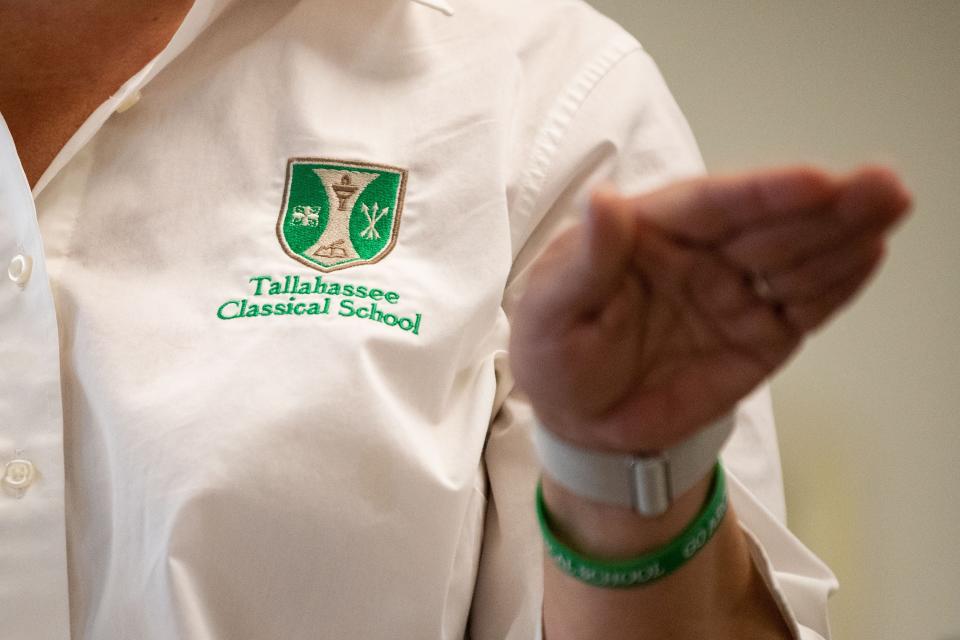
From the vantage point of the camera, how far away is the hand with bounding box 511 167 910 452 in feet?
1.07

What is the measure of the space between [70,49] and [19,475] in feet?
1.09

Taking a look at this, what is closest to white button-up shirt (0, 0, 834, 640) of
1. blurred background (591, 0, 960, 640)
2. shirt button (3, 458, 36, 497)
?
shirt button (3, 458, 36, 497)

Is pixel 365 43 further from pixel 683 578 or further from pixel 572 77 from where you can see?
pixel 683 578

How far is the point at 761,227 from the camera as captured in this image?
340 mm

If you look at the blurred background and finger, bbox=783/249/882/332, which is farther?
the blurred background

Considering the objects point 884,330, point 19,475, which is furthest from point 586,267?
point 884,330

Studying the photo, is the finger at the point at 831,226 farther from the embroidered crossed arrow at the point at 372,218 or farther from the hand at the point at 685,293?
the embroidered crossed arrow at the point at 372,218

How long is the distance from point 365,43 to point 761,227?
0.48m

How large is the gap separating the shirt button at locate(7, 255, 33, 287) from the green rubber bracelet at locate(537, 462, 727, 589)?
376 mm

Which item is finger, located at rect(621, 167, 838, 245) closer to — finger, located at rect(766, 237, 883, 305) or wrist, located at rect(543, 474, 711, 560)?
finger, located at rect(766, 237, 883, 305)

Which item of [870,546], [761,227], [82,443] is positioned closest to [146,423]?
[82,443]

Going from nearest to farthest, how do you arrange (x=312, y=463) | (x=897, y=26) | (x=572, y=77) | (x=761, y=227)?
(x=761, y=227), (x=312, y=463), (x=572, y=77), (x=897, y=26)

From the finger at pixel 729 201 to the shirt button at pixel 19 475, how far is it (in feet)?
1.46

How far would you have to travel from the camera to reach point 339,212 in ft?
2.30
